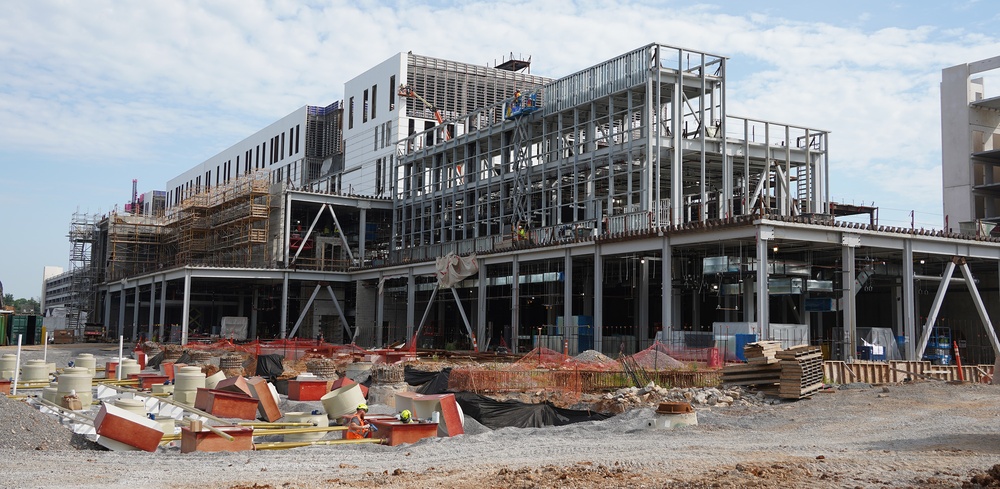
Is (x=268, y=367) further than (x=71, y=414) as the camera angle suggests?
Yes

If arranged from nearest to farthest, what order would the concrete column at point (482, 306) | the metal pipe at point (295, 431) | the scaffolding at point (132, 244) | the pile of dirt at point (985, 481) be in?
1. the pile of dirt at point (985, 481)
2. the metal pipe at point (295, 431)
3. the concrete column at point (482, 306)
4. the scaffolding at point (132, 244)

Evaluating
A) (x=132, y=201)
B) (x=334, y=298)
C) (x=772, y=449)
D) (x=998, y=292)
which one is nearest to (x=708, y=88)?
(x=998, y=292)

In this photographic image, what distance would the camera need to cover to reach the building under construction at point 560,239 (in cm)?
3688

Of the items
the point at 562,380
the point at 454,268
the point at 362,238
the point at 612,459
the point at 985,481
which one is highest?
the point at 362,238

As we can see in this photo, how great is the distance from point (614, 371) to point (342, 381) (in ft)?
26.1

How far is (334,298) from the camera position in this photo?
61.0m

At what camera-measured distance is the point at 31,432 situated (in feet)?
54.6

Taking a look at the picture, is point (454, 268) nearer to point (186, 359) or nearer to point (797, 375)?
point (186, 359)

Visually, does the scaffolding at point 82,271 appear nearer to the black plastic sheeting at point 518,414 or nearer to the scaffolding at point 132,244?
the scaffolding at point 132,244

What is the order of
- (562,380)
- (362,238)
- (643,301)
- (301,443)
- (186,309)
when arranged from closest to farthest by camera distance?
(301,443)
(562,380)
(643,301)
(186,309)
(362,238)

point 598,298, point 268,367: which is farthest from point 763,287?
point 268,367

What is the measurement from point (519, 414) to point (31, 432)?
9763 mm

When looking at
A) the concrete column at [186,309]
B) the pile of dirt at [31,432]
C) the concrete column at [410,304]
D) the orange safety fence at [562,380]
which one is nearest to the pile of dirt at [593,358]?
the orange safety fence at [562,380]

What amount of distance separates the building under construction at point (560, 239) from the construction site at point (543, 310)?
8.2 inches
